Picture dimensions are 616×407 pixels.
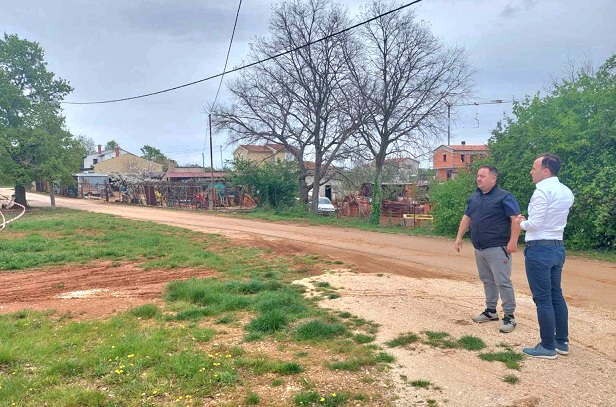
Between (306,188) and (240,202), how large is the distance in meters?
5.67

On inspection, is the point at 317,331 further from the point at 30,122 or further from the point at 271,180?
the point at 30,122

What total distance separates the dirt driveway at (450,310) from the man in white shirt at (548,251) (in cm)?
20

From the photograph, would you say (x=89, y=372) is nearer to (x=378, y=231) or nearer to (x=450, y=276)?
(x=450, y=276)

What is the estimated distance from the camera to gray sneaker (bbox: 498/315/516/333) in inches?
192

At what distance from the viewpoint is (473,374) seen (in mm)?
3902

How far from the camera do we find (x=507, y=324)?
4.93 meters

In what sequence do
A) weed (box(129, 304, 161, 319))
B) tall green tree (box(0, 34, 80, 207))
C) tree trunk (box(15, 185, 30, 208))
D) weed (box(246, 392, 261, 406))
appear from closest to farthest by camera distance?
weed (box(246, 392, 261, 406)), weed (box(129, 304, 161, 319)), tall green tree (box(0, 34, 80, 207)), tree trunk (box(15, 185, 30, 208))

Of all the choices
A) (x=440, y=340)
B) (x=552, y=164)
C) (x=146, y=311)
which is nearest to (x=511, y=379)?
(x=440, y=340)

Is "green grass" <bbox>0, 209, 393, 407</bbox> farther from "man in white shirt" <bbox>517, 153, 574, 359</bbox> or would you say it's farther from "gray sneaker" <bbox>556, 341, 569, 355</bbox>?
"gray sneaker" <bbox>556, 341, 569, 355</bbox>

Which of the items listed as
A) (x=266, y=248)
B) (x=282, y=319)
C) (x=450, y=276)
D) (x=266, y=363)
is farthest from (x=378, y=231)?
(x=266, y=363)

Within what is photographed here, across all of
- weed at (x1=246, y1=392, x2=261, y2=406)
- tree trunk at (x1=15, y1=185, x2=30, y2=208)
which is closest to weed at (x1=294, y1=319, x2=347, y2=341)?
weed at (x1=246, y1=392, x2=261, y2=406)

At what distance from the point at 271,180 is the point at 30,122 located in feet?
47.5

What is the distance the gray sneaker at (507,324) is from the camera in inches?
192

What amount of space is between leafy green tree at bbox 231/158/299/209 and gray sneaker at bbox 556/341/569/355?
24.7 m
